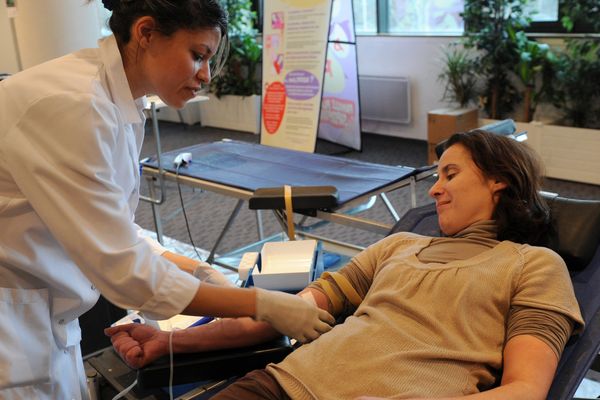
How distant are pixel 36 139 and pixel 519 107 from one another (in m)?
4.46

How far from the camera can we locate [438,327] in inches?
59.8

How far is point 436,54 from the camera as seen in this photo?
18.2ft

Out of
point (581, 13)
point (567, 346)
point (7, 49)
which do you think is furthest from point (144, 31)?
point (7, 49)

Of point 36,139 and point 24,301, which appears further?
point 24,301

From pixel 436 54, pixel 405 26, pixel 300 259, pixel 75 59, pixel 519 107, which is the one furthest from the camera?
pixel 405 26

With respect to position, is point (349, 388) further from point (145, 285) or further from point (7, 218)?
point (7, 218)

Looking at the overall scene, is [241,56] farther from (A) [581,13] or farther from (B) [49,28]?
(A) [581,13]

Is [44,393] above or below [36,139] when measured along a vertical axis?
below

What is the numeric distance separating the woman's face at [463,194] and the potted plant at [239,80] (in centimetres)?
492

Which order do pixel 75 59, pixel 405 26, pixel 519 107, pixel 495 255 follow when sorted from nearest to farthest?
1. pixel 75 59
2. pixel 495 255
3. pixel 519 107
4. pixel 405 26

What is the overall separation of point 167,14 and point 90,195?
13.5 inches

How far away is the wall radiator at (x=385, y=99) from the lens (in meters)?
5.83

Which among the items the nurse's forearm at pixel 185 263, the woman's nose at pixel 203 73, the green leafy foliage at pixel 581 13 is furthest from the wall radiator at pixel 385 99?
the woman's nose at pixel 203 73

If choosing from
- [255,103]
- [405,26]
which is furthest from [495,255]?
[255,103]
